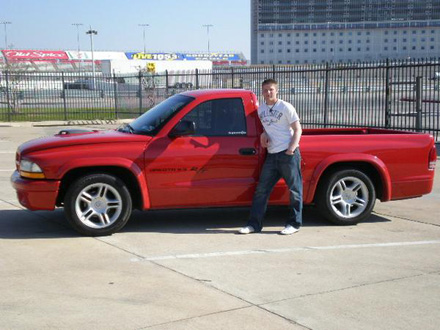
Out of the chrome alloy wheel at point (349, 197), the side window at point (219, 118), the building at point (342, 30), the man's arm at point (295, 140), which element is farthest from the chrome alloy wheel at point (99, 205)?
the building at point (342, 30)

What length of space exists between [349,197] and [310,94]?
1347 centimetres

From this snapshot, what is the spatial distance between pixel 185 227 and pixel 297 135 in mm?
1750

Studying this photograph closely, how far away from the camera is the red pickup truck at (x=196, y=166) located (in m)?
6.97

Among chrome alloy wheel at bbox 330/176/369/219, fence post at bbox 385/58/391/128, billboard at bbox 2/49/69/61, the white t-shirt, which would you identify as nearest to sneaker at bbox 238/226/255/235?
the white t-shirt

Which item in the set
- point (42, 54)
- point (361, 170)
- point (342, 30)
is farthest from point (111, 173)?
point (342, 30)

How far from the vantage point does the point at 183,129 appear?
7.10m

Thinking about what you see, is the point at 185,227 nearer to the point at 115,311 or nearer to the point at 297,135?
the point at 297,135

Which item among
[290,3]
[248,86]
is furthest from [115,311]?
[290,3]

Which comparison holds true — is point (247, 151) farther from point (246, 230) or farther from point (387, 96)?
point (387, 96)

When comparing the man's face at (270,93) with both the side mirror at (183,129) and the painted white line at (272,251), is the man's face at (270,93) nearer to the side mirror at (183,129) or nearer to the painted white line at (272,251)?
the side mirror at (183,129)

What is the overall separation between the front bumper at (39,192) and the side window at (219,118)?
1664 mm

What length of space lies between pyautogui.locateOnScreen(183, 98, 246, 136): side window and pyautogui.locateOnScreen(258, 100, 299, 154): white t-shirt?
1.27ft

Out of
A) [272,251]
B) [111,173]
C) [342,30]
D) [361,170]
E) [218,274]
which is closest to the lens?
[218,274]

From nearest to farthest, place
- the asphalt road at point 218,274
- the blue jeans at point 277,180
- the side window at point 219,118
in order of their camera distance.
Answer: the asphalt road at point 218,274 → the blue jeans at point 277,180 → the side window at point 219,118
